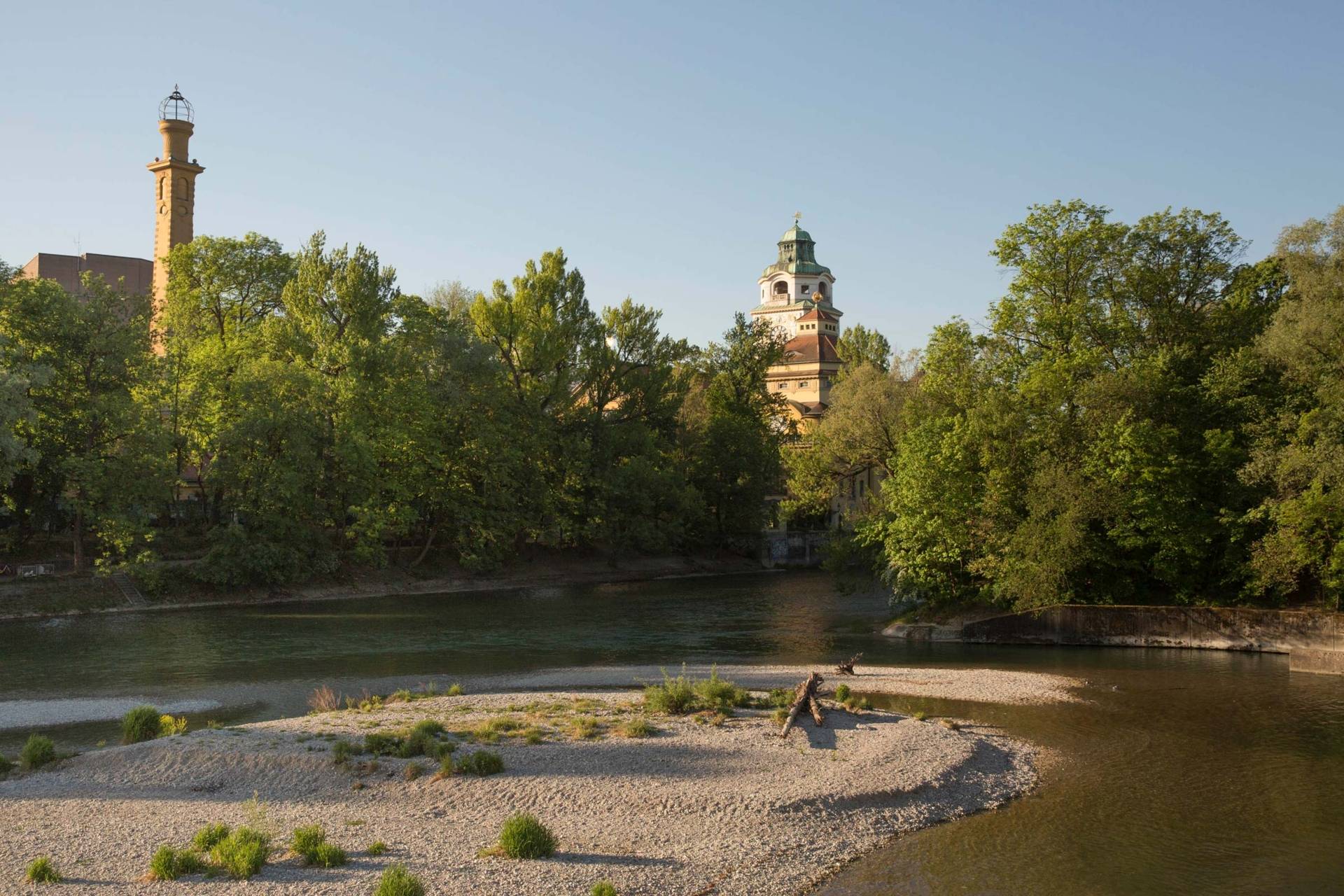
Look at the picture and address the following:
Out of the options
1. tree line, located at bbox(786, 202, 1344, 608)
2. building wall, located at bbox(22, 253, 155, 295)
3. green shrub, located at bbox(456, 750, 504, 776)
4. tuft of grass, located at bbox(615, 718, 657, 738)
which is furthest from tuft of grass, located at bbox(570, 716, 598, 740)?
building wall, located at bbox(22, 253, 155, 295)

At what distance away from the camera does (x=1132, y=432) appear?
39.9m

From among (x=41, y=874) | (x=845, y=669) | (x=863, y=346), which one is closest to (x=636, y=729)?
(x=41, y=874)

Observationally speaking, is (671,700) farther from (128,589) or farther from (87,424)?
(87,424)

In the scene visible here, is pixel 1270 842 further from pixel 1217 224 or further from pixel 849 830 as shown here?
pixel 1217 224

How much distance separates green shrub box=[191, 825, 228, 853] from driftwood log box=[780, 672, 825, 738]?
1114 centimetres

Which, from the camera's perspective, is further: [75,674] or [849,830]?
[75,674]

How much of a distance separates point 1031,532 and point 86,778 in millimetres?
31212

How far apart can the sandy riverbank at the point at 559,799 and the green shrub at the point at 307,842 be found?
0.68ft

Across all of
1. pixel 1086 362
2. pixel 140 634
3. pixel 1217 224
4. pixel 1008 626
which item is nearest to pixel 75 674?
pixel 140 634

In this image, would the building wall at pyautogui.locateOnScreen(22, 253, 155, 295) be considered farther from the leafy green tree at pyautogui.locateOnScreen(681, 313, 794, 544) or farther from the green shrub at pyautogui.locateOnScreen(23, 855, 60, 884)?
the green shrub at pyautogui.locateOnScreen(23, 855, 60, 884)

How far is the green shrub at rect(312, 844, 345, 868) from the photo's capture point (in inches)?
611

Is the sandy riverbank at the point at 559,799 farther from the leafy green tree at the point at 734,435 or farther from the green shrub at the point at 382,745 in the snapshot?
the leafy green tree at the point at 734,435

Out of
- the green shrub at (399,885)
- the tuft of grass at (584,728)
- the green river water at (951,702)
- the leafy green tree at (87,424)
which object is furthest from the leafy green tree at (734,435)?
the green shrub at (399,885)

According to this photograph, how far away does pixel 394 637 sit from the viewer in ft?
143
